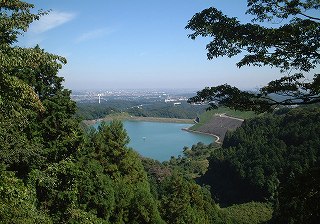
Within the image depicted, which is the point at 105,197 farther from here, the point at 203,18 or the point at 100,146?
the point at 203,18

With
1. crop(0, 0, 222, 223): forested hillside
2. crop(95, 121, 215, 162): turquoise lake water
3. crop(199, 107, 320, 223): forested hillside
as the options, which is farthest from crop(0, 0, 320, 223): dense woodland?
crop(95, 121, 215, 162): turquoise lake water

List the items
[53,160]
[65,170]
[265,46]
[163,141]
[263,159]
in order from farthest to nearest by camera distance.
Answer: [163,141], [263,159], [53,160], [65,170], [265,46]

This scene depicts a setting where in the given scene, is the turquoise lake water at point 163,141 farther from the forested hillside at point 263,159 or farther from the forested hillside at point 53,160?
the forested hillside at point 53,160

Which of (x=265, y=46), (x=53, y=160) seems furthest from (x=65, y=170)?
(x=265, y=46)

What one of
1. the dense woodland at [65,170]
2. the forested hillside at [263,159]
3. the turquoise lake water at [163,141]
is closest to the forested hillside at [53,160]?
the dense woodland at [65,170]

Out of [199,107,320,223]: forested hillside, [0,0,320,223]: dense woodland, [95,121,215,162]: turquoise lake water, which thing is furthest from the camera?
[95,121,215,162]: turquoise lake water

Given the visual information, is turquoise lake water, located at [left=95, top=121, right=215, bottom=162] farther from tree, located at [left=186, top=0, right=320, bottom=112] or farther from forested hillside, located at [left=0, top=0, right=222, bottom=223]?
tree, located at [left=186, top=0, right=320, bottom=112]

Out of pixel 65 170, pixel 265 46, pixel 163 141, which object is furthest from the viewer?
pixel 163 141

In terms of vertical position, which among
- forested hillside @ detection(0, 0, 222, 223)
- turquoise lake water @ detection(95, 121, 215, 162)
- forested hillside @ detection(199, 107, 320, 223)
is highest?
forested hillside @ detection(0, 0, 222, 223)

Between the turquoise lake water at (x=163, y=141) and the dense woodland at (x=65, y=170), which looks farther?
the turquoise lake water at (x=163, y=141)

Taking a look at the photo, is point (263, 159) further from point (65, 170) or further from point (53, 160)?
point (65, 170)
